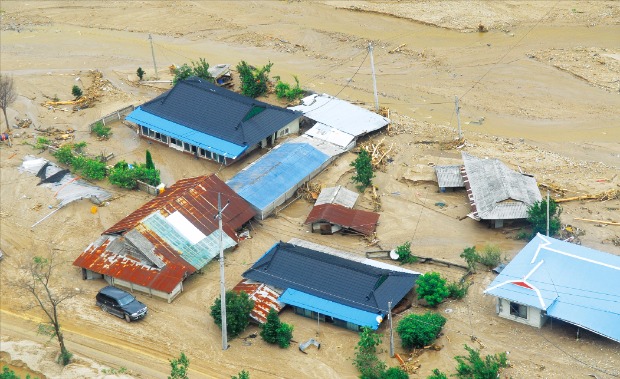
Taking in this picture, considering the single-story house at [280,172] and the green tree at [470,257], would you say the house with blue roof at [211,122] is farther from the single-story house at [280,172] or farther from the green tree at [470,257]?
the green tree at [470,257]

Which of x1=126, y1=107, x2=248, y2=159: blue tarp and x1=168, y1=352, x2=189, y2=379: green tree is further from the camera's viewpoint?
x1=126, y1=107, x2=248, y2=159: blue tarp

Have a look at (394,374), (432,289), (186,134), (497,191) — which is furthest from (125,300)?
(497,191)

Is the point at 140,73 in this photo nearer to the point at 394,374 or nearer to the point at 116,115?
the point at 116,115

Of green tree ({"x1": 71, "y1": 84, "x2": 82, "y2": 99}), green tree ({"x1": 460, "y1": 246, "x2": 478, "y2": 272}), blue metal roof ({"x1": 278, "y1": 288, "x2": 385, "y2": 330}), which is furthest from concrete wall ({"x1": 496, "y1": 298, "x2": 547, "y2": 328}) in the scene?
green tree ({"x1": 71, "y1": 84, "x2": 82, "y2": 99})

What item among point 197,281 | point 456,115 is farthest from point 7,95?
point 456,115

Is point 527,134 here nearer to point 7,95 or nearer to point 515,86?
point 515,86

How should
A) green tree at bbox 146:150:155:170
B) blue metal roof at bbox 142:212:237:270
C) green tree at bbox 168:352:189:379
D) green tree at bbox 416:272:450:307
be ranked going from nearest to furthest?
green tree at bbox 168:352:189:379, green tree at bbox 416:272:450:307, blue metal roof at bbox 142:212:237:270, green tree at bbox 146:150:155:170

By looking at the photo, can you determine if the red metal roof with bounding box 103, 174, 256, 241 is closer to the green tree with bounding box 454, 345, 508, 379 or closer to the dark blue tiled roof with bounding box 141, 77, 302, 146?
the dark blue tiled roof with bounding box 141, 77, 302, 146
